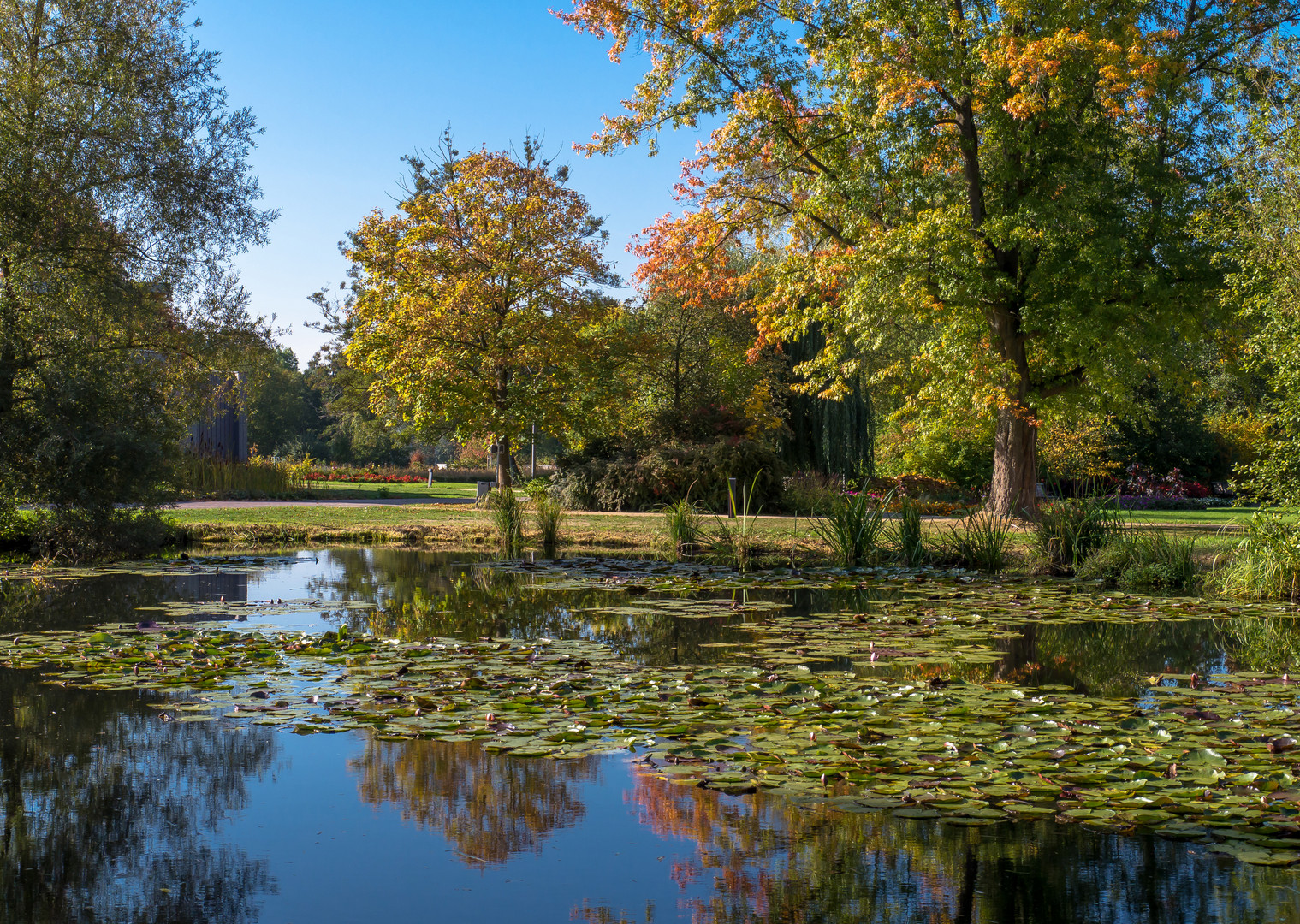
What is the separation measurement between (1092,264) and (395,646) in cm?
1187

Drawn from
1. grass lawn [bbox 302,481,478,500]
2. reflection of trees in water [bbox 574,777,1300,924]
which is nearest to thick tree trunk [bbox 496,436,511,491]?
grass lawn [bbox 302,481,478,500]

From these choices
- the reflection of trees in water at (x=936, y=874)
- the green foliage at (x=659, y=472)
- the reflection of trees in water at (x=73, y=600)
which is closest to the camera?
the reflection of trees in water at (x=936, y=874)

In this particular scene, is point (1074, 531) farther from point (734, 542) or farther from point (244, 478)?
point (244, 478)

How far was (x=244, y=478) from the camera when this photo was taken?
26953 millimetres

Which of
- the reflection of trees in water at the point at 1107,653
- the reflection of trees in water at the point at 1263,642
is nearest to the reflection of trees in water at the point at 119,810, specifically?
the reflection of trees in water at the point at 1107,653

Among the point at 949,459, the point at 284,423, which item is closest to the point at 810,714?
the point at 949,459

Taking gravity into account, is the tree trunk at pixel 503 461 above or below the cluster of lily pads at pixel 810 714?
above

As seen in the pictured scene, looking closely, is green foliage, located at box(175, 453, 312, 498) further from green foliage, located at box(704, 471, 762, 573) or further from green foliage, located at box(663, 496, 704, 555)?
green foliage, located at box(704, 471, 762, 573)

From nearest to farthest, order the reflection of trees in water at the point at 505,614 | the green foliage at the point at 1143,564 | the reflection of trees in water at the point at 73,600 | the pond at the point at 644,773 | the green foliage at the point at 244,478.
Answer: the pond at the point at 644,773
the reflection of trees in water at the point at 505,614
the reflection of trees in water at the point at 73,600
the green foliage at the point at 1143,564
the green foliage at the point at 244,478

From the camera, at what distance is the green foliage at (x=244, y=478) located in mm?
25781

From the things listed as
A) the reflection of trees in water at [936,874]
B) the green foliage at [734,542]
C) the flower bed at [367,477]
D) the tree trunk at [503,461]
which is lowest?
the reflection of trees in water at [936,874]

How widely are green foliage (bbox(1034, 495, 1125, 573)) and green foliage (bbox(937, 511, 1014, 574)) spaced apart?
54 centimetres

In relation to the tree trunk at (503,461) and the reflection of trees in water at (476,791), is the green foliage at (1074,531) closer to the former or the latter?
the reflection of trees in water at (476,791)

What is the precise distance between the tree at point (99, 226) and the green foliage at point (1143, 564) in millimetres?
12315
